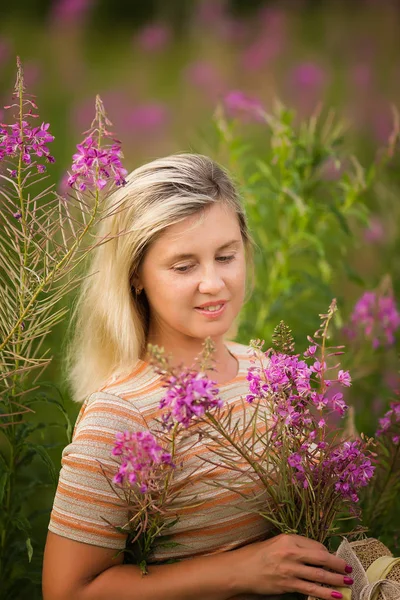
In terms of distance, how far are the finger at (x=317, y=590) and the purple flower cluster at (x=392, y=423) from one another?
53cm

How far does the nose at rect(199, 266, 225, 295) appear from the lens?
1651 millimetres

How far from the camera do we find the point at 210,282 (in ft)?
5.41

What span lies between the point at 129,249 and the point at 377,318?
4.55 feet

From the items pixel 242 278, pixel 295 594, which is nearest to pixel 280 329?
pixel 242 278

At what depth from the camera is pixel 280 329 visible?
152cm

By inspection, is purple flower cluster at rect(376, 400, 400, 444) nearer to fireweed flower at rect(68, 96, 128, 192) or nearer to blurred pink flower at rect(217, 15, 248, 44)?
fireweed flower at rect(68, 96, 128, 192)

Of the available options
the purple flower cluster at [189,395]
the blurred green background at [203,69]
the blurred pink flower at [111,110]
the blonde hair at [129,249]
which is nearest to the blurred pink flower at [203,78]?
the blurred green background at [203,69]

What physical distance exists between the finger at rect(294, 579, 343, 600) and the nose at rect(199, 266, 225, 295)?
55 centimetres

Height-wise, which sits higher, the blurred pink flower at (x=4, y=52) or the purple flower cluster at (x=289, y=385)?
the blurred pink flower at (x=4, y=52)

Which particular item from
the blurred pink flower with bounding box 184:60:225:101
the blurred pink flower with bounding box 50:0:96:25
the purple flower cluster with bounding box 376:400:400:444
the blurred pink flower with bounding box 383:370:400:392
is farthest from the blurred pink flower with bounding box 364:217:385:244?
the purple flower cluster with bounding box 376:400:400:444

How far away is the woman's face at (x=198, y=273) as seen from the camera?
1.66 metres

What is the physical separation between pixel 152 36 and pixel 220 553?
2.74m

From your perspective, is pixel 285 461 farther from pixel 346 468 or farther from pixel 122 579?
pixel 122 579

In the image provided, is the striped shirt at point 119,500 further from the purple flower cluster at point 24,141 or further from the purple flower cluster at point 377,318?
the purple flower cluster at point 377,318
